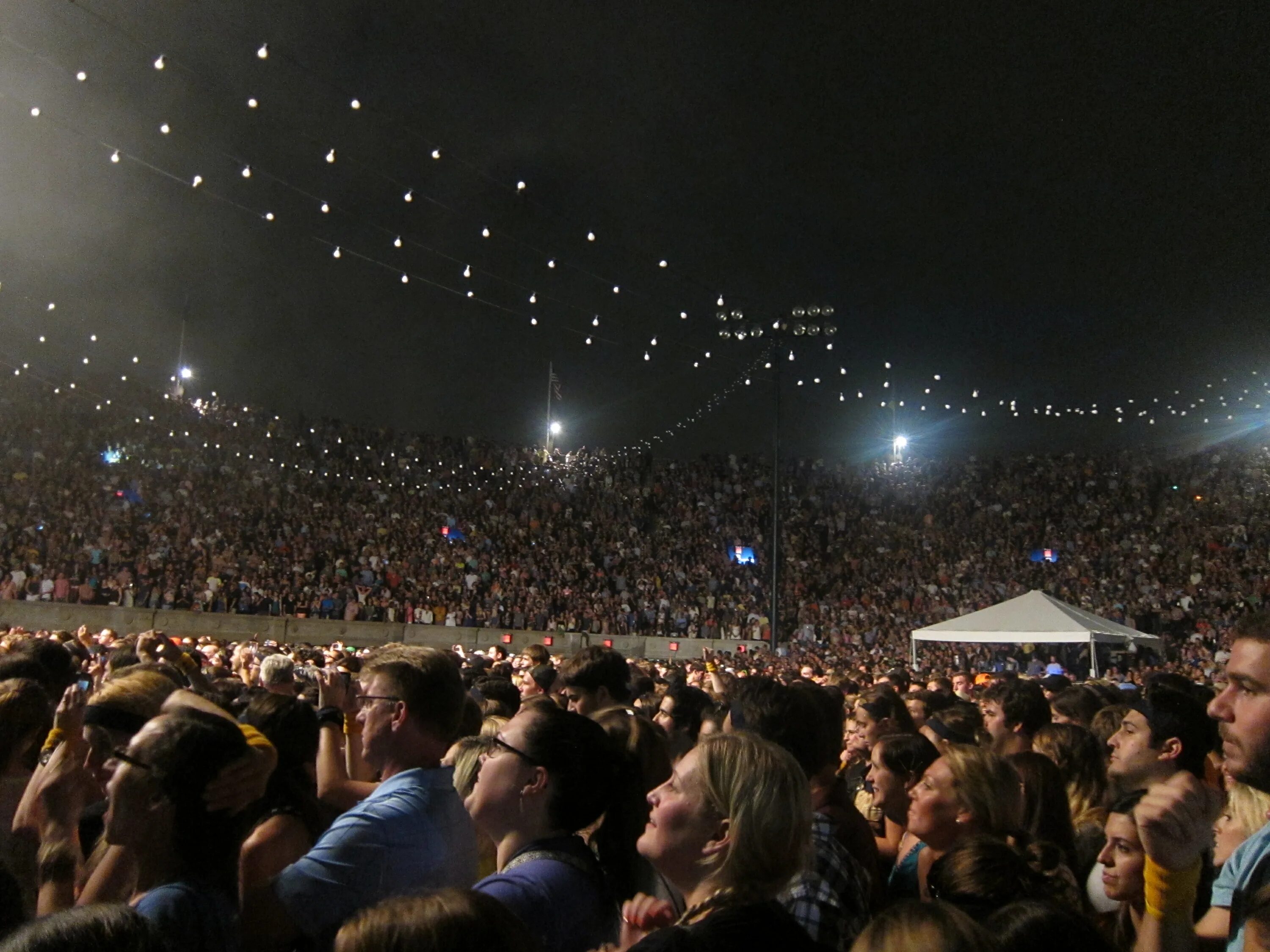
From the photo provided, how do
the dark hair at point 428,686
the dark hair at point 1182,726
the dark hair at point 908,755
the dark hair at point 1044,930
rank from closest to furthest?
the dark hair at point 1044,930 < the dark hair at point 428,686 < the dark hair at point 908,755 < the dark hair at point 1182,726

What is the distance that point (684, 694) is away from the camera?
4.94m

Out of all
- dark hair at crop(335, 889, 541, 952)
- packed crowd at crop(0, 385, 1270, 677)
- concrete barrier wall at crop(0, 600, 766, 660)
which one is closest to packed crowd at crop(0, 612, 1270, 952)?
dark hair at crop(335, 889, 541, 952)

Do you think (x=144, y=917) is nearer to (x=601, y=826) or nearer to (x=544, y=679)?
(x=601, y=826)

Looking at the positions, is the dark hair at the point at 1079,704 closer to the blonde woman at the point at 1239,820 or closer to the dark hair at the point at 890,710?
the dark hair at the point at 890,710

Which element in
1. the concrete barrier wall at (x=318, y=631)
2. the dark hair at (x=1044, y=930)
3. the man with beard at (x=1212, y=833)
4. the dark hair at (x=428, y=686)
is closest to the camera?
the dark hair at (x=1044, y=930)

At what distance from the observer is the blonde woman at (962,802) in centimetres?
298

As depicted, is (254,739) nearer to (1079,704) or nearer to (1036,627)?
(1079,704)

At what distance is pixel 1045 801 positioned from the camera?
143 inches

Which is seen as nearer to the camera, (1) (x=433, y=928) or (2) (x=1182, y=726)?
→ (1) (x=433, y=928)

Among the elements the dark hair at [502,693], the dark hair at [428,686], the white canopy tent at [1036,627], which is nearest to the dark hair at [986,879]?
the dark hair at [428,686]

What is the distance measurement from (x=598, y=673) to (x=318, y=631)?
18667mm

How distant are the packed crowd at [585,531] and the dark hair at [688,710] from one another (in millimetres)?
15445

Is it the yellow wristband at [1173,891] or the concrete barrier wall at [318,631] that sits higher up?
the concrete barrier wall at [318,631]

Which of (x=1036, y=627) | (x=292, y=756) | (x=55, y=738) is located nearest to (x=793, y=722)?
(x=292, y=756)
